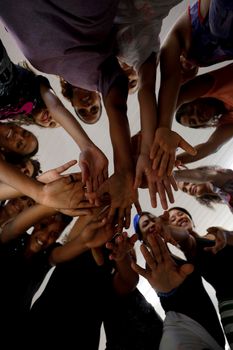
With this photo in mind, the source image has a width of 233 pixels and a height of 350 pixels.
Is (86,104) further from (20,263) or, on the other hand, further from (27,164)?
(20,263)

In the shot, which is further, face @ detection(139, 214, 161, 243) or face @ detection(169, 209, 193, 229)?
face @ detection(169, 209, 193, 229)

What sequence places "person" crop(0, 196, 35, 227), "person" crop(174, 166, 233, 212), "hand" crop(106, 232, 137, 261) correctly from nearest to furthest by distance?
"hand" crop(106, 232, 137, 261) < "person" crop(0, 196, 35, 227) < "person" crop(174, 166, 233, 212)

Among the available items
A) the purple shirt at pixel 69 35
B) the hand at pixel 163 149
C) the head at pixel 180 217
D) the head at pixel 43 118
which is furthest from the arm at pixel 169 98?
the head at pixel 180 217

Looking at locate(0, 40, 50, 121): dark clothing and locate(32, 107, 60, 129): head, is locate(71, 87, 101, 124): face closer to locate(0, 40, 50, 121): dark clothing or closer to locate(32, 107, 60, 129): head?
locate(32, 107, 60, 129): head

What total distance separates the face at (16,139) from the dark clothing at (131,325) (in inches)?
22.9

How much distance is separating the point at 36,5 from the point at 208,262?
0.78m

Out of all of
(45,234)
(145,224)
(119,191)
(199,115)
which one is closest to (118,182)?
(119,191)

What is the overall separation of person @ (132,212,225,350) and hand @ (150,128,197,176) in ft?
0.76

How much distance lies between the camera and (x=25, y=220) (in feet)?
2.57

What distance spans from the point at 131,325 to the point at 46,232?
1.15 ft

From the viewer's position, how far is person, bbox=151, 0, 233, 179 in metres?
0.64

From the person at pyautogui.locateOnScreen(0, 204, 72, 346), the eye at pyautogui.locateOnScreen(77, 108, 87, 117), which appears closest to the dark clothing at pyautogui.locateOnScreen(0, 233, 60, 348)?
the person at pyautogui.locateOnScreen(0, 204, 72, 346)

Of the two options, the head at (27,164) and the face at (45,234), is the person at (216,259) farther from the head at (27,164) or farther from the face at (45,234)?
the head at (27,164)

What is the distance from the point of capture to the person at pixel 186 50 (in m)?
0.64
